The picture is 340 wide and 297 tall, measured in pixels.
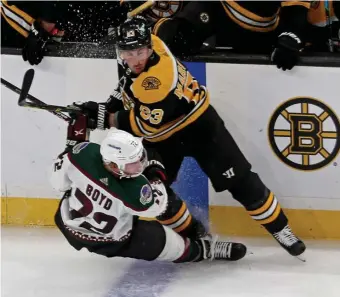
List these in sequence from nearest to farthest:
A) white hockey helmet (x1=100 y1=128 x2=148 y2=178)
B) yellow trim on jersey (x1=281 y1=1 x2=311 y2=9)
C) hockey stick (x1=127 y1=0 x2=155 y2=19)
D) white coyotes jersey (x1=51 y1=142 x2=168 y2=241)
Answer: white hockey helmet (x1=100 y1=128 x2=148 y2=178) → white coyotes jersey (x1=51 y1=142 x2=168 y2=241) → yellow trim on jersey (x1=281 y1=1 x2=311 y2=9) → hockey stick (x1=127 y1=0 x2=155 y2=19)

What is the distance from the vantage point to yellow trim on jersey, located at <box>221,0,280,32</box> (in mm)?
3258

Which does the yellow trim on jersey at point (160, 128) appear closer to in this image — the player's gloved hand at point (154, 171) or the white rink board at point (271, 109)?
the player's gloved hand at point (154, 171)

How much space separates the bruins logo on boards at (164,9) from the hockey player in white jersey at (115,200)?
0.99m

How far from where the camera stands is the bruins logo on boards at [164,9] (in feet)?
11.6

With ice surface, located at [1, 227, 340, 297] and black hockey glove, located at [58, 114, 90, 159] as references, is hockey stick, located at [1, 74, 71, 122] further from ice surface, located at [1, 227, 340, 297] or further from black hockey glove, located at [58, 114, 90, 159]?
ice surface, located at [1, 227, 340, 297]

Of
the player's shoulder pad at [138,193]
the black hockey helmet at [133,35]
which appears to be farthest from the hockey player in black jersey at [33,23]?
the player's shoulder pad at [138,193]

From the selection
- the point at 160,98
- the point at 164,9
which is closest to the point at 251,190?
the point at 160,98

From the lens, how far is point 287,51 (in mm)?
3055

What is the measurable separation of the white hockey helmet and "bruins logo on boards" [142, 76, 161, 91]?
27 cm

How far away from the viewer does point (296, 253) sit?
2998 millimetres

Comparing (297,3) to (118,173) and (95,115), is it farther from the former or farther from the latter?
(118,173)

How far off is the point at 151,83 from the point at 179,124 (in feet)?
0.77

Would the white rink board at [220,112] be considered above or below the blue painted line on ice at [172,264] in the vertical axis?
above

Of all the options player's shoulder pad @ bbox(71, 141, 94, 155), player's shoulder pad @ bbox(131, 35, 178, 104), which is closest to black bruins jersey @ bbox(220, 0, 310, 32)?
player's shoulder pad @ bbox(131, 35, 178, 104)
